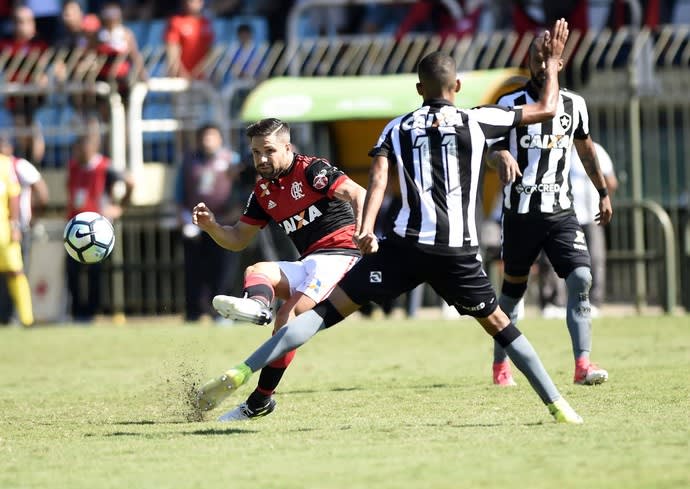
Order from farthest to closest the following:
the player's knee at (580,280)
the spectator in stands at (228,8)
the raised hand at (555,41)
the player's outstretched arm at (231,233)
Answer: the spectator in stands at (228,8) < the player's knee at (580,280) < the player's outstretched arm at (231,233) < the raised hand at (555,41)

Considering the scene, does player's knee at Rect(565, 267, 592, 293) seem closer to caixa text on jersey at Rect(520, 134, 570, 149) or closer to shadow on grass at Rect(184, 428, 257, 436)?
caixa text on jersey at Rect(520, 134, 570, 149)

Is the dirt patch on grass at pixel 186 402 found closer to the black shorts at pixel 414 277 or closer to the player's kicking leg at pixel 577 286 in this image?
the black shorts at pixel 414 277

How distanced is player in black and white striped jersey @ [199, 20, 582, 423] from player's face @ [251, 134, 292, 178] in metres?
1.20

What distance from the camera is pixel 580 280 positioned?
9.44m

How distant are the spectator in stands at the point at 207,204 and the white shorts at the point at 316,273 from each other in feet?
28.4

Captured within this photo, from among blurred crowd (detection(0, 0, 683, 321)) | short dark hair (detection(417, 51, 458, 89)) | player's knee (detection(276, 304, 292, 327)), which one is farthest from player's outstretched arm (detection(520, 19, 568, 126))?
blurred crowd (detection(0, 0, 683, 321))

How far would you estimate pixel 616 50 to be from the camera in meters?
16.9

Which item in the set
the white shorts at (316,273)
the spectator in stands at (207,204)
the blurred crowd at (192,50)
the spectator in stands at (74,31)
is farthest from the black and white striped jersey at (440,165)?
the spectator in stands at (74,31)

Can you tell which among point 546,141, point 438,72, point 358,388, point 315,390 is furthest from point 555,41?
point 315,390

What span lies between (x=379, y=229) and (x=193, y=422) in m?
9.70

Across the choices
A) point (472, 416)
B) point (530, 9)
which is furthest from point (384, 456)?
point (530, 9)

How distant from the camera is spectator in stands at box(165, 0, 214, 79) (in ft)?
62.6

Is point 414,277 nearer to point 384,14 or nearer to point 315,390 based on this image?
point 315,390

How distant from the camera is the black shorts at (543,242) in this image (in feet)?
31.4
